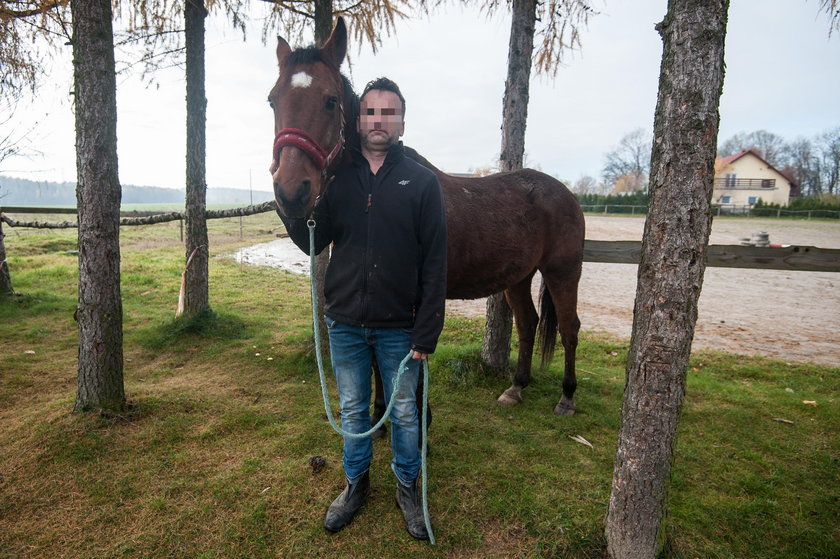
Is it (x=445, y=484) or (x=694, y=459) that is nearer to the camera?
(x=445, y=484)

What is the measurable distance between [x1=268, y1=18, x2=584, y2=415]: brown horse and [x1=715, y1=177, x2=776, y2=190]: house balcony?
6535cm

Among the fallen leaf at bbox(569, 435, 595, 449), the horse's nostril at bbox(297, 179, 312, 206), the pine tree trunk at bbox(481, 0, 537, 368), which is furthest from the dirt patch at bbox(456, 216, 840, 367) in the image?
the horse's nostril at bbox(297, 179, 312, 206)

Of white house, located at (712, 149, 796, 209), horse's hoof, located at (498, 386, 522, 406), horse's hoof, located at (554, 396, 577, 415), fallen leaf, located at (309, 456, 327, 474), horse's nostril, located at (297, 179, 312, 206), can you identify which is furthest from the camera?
white house, located at (712, 149, 796, 209)

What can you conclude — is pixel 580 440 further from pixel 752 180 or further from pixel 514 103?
pixel 752 180

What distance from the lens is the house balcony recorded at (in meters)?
54.5

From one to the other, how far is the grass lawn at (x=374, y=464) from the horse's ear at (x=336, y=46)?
8.79ft

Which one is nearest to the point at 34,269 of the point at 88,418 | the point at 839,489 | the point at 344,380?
the point at 88,418

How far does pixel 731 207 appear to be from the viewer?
4175 cm

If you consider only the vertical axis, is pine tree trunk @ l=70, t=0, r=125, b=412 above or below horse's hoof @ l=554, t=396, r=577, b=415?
above

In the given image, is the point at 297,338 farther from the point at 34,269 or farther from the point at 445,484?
the point at 34,269

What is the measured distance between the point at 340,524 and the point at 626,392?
69.1 inches

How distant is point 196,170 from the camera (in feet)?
19.1

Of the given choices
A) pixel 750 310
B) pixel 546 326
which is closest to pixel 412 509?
pixel 546 326

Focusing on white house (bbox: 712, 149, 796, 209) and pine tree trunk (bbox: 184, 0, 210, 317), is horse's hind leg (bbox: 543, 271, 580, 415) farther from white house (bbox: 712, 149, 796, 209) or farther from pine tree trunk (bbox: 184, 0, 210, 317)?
white house (bbox: 712, 149, 796, 209)
